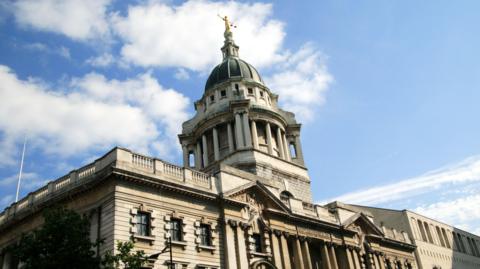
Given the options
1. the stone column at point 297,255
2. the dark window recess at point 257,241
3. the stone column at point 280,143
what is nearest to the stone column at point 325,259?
the stone column at point 297,255

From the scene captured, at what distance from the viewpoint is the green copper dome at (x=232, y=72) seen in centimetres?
5628

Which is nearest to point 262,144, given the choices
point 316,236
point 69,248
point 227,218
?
point 316,236

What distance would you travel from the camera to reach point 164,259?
27.5 m

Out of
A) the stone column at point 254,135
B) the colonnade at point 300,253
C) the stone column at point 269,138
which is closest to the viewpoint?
the colonnade at point 300,253

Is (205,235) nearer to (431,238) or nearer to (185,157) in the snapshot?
(185,157)

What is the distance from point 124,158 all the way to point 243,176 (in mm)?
10530

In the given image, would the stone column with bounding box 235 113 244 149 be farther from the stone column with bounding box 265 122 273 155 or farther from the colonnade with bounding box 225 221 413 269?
the colonnade with bounding box 225 221 413 269

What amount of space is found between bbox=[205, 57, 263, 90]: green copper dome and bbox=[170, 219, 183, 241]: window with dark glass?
2864 centimetres

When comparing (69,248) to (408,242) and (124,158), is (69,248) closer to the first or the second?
(124,158)

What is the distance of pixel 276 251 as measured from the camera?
34.9 metres

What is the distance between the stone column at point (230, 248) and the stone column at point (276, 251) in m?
4.17

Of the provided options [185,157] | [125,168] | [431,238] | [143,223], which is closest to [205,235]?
[143,223]

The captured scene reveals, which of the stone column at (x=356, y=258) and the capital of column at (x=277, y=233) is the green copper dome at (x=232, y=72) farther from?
the capital of column at (x=277, y=233)

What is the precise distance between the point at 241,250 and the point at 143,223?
7.66m
